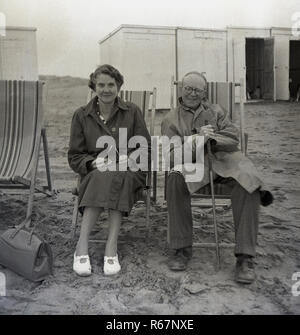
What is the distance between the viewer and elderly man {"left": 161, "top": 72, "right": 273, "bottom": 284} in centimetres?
249

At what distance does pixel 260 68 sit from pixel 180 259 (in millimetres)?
10679

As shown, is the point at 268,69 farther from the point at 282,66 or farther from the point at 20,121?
the point at 20,121

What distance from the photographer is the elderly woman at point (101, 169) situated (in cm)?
260

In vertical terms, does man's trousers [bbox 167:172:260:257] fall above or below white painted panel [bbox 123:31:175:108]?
below

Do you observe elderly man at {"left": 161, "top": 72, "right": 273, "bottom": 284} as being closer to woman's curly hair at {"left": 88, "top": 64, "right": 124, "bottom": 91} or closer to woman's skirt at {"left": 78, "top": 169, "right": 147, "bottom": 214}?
woman's skirt at {"left": 78, "top": 169, "right": 147, "bottom": 214}

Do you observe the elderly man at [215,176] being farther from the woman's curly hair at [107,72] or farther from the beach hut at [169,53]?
the beach hut at [169,53]

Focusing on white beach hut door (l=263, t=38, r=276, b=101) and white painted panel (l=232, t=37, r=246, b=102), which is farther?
white beach hut door (l=263, t=38, r=276, b=101)

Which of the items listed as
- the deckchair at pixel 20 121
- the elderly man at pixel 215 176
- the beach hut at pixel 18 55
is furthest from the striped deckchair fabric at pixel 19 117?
the beach hut at pixel 18 55

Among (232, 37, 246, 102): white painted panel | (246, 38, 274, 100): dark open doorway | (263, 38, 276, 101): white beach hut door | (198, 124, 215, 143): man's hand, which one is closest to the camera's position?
(198, 124, 215, 143): man's hand

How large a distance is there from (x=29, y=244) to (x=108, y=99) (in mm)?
1057

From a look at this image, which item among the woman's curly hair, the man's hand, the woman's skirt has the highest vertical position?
the woman's curly hair

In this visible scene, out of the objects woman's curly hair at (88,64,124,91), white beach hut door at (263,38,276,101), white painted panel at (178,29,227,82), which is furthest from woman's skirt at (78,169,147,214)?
white beach hut door at (263,38,276,101)

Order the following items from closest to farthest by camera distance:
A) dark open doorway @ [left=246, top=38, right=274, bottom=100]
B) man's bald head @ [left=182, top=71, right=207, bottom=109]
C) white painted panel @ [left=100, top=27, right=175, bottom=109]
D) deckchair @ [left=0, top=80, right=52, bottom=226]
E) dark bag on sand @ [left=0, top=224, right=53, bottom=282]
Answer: dark bag on sand @ [left=0, top=224, right=53, bottom=282] < man's bald head @ [left=182, top=71, right=207, bottom=109] < deckchair @ [left=0, top=80, right=52, bottom=226] < white painted panel @ [left=100, top=27, right=175, bottom=109] < dark open doorway @ [left=246, top=38, right=274, bottom=100]
